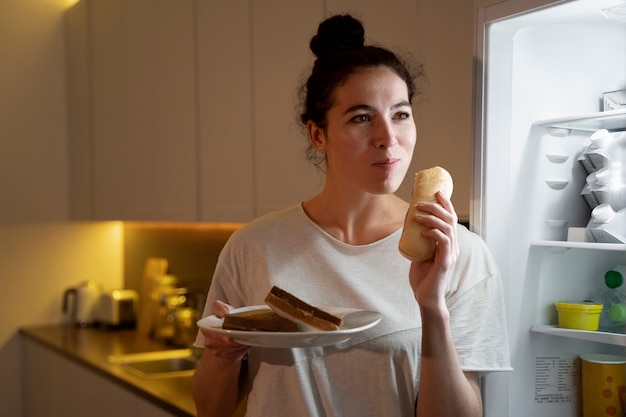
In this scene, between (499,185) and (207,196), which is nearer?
(499,185)

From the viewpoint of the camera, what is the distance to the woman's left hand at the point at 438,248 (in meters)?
1.17

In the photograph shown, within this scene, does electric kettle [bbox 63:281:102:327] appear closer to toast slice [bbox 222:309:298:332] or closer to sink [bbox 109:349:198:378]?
sink [bbox 109:349:198:378]

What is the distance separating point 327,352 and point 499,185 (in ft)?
1.55

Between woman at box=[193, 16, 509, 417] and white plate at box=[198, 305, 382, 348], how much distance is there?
88 millimetres

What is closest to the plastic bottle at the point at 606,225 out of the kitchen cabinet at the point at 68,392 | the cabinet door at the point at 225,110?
the cabinet door at the point at 225,110

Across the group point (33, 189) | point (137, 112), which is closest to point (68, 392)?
point (33, 189)

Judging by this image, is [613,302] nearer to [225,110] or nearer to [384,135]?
[384,135]

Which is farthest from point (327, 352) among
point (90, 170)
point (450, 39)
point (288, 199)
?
point (90, 170)

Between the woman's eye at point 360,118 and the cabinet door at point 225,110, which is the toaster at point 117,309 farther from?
the woman's eye at point 360,118

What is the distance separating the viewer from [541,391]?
5.02 ft

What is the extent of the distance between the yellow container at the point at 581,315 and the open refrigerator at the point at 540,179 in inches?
1.1

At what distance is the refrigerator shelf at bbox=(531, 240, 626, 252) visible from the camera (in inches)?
53.6

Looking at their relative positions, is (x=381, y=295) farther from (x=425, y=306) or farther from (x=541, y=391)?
(x=541, y=391)

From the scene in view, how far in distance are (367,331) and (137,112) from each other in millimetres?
1972
